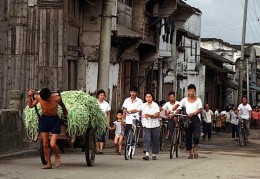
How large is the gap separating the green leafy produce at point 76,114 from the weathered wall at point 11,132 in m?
2.10

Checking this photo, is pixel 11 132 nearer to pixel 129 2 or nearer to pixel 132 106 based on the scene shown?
pixel 132 106

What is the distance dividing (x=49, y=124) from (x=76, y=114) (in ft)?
2.27

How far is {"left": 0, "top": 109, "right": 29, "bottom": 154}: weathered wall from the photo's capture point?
665 inches

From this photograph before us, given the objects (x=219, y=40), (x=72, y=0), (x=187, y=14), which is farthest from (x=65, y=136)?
(x=219, y=40)

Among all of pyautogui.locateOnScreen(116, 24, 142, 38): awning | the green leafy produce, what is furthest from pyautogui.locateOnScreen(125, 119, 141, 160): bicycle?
pyautogui.locateOnScreen(116, 24, 142, 38): awning

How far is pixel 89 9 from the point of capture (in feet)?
87.4

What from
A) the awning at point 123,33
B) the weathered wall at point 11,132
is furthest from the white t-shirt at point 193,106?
the awning at point 123,33

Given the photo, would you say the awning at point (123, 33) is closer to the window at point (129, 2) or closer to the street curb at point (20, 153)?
the window at point (129, 2)

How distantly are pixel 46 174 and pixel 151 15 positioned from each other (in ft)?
77.7

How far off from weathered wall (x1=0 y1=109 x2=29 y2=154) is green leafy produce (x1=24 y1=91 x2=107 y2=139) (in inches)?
82.7

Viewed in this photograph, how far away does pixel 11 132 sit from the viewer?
17469 mm

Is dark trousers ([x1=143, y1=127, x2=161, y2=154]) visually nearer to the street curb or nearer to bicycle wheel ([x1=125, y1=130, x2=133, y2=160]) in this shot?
bicycle wheel ([x1=125, y1=130, x2=133, y2=160])

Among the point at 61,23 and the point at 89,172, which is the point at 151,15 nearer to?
the point at 61,23

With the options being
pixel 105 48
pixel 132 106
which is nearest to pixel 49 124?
pixel 132 106
